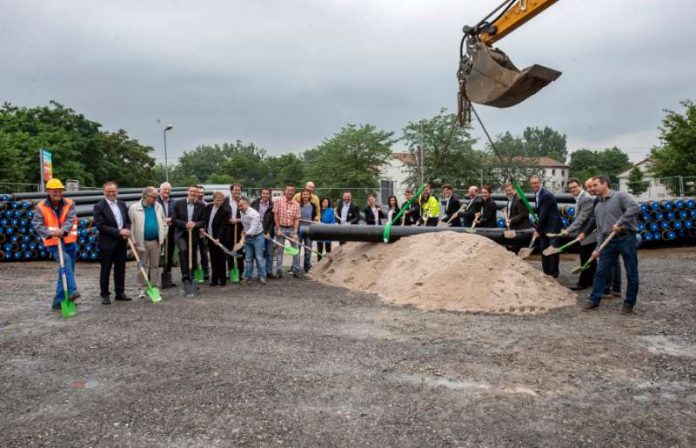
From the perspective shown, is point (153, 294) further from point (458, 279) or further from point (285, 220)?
point (458, 279)

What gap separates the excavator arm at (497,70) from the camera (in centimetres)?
692

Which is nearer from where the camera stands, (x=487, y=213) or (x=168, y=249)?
(x=168, y=249)

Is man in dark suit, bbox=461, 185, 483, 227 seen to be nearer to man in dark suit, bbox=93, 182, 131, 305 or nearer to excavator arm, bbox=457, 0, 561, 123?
excavator arm, bbox=457, 0, 561, 123

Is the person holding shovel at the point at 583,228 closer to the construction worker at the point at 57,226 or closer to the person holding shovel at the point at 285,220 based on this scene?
the person holding shovel at the point at 285,220

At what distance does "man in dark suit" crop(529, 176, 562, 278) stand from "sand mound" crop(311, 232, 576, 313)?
1154mm

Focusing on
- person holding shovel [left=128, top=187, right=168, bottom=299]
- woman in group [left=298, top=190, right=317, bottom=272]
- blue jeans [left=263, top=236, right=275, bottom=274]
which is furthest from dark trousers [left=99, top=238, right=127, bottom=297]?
woman in group [left=298, top=190, right=317, bottom=272]

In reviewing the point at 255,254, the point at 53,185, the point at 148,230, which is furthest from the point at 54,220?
the point at 255,254

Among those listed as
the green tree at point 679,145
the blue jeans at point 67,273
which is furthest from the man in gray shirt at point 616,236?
the green tree at point 679,145

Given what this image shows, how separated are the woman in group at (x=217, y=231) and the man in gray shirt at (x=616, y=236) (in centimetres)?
601

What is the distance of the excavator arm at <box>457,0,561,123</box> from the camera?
22.7 ft

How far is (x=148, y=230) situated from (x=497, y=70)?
6.08 meters

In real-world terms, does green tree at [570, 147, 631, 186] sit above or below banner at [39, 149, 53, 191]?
above

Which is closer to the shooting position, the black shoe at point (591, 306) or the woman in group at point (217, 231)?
the black shoe at point (591, 306)

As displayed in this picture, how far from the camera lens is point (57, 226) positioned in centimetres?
722
